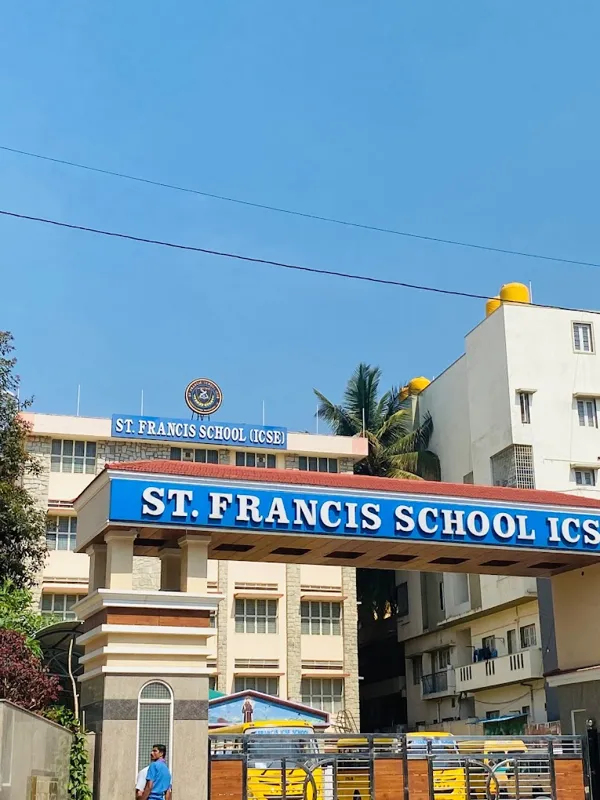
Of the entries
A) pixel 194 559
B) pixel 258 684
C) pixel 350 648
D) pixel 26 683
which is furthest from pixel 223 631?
pixel 194 559

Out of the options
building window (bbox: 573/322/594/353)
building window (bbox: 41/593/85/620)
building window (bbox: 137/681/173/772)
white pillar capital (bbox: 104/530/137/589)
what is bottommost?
building window (bbox: 137/681/173/772)

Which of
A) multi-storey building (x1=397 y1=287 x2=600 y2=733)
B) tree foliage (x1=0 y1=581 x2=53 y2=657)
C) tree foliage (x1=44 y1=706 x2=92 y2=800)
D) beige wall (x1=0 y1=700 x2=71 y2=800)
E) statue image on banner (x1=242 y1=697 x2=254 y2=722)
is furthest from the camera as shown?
multi-storey building (x1=397 y1=287 x2=600 y2=733)

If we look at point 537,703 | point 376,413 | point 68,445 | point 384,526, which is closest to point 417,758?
point 384,526

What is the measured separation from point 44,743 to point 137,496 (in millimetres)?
4387

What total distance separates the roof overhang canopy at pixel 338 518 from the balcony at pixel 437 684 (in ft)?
77.0

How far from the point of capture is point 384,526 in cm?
1714

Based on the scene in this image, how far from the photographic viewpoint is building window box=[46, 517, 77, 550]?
38625 mm

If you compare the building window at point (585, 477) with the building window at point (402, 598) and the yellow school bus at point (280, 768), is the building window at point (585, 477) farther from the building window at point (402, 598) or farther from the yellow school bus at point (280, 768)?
the yellow school bus at point (280, 768)

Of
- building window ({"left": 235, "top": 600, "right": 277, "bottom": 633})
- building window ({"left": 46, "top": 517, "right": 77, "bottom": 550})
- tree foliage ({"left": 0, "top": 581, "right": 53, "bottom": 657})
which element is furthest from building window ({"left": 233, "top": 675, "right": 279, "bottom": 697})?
tree foliage ({"left": 0, "top": 581, "right": 53, "bottom": 657})

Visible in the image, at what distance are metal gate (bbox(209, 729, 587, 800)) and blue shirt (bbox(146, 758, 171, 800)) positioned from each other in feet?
5.83

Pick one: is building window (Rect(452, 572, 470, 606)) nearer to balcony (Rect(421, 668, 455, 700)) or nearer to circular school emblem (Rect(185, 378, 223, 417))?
balcony (Rect(421, 668, 455, 700))

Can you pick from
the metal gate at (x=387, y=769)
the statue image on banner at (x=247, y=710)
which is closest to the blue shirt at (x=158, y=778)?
the metal gate at (x=387, y=769)

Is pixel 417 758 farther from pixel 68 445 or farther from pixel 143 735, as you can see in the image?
pixel 68 445

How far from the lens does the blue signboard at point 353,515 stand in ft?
51.1
